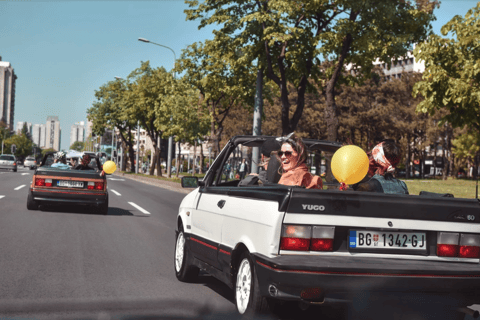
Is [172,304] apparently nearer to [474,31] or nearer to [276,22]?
[276,22]

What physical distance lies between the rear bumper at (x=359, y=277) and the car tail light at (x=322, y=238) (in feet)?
0.27

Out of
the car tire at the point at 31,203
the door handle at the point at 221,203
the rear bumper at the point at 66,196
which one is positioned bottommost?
the car tire at the point at 31,203

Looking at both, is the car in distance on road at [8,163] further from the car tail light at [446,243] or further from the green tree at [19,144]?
the green tree at [19,144]

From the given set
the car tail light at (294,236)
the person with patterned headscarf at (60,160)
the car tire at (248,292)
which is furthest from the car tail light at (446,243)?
the person with patterned headscarf at (60,160)

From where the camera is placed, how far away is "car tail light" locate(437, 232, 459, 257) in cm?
455

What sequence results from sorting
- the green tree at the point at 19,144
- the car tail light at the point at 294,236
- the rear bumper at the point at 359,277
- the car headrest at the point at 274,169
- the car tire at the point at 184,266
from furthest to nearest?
1. the green tree at the point at 19,144
2. the car tire at the point at 184,266
3. the car headrest at the point at 274,169
4. the car tail light at the point at 294,236
5. the rear bumper at the point at 359,277

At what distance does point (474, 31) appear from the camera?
19.5 m

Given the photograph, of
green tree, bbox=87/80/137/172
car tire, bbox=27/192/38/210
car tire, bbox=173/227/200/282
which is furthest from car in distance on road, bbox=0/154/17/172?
car tire, bbox=173/227/200/282

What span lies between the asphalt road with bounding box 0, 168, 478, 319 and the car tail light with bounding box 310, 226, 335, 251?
607mm

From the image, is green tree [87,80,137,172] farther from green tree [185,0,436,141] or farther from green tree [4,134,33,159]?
green tree [4,134,33,159]

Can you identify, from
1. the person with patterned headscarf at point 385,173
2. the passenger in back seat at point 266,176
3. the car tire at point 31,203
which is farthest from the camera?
the car tire at point 31,203

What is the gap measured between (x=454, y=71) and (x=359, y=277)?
17.2 m

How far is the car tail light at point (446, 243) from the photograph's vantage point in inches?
179

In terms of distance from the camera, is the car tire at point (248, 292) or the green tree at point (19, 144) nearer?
the car tire at point (248, 292)
